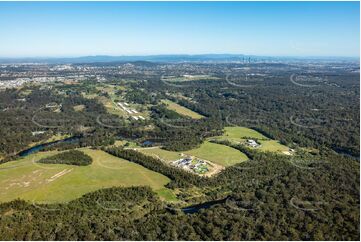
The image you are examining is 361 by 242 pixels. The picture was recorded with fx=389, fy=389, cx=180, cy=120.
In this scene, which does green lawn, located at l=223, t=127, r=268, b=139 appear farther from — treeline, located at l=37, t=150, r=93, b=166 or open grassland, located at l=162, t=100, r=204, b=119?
treeline, located at l=37, t=150, r=93, b=166

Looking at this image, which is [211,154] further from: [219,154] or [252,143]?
[252,143]

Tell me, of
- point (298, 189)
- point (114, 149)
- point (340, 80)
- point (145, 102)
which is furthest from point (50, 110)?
point (340, 80)

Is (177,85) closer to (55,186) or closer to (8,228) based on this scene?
(55,186)

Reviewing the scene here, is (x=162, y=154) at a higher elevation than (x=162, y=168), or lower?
lower

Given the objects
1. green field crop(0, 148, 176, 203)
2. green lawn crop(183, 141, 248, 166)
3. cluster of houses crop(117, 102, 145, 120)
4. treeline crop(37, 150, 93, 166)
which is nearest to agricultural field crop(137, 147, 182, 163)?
green lawn crop(183, 141, 248, 166)

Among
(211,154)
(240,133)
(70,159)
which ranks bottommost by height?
(240,133)

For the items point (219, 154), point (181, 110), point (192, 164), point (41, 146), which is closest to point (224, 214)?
point (192, 164)
